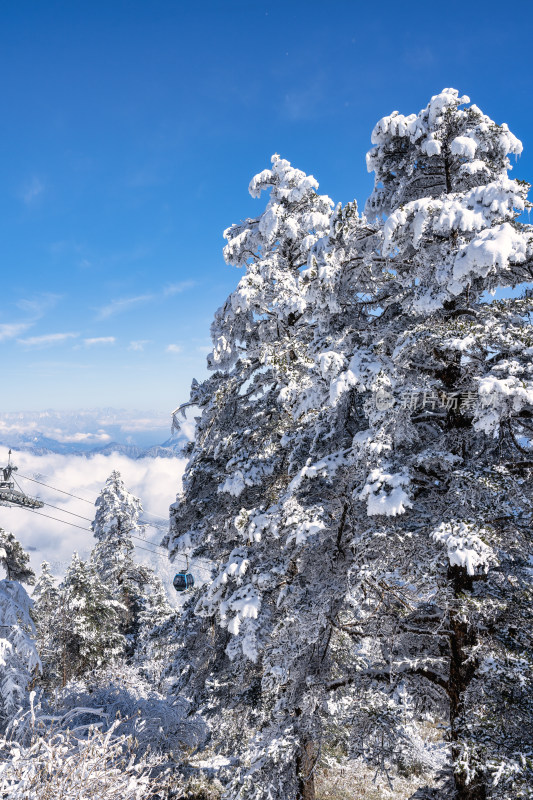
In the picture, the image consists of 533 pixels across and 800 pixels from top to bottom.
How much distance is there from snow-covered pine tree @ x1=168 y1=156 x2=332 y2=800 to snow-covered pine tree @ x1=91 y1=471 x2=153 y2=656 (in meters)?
15.5

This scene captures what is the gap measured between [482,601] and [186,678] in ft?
30.0

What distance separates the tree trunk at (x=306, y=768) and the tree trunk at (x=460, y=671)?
2.83 meters

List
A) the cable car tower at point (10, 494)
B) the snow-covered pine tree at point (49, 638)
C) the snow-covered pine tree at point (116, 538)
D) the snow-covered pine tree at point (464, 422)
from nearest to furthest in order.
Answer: the snow-covered pine tree at point (464, 422)
the cable car tower at point (10, 494)
the snow-covered pine tree at point (49, 638)
the snow-covered pine tree at point (116, 538)

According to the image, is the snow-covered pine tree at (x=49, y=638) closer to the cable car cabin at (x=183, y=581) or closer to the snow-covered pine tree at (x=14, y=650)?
the cable car cabin at (x=183, y=581)

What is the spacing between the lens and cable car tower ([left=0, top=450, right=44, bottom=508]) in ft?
46.3

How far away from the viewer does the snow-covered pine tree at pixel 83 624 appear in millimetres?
22594

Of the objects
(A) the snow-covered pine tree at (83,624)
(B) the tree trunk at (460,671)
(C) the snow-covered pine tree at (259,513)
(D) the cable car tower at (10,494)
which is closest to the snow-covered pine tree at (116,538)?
(A) the snow-covered pine tree at (83,624)

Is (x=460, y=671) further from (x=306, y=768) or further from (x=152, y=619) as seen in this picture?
(x=152, y=619)

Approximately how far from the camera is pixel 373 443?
20.2ft

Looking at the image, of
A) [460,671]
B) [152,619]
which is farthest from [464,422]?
[152,619]

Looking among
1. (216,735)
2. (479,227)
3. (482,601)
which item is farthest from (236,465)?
(216,735)

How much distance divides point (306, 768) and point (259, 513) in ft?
16.5

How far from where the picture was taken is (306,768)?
841 cm

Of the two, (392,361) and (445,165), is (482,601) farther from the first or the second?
(445,165)
